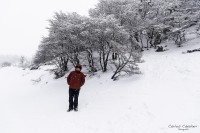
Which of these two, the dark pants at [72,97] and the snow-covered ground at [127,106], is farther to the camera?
the dark pants at [72,97]

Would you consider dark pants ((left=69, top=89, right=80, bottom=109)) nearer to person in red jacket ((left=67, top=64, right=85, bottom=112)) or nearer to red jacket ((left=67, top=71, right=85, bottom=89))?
person in red jacket ((left=67, top=64, right=85, bottom=112))

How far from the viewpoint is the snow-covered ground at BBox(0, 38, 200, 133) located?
725 centimetres

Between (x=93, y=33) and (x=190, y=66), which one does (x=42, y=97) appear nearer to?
(x=93, y=33)

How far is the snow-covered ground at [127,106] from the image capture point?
725 centimetres

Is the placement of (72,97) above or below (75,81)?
below

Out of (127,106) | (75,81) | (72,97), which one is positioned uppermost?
(75,81)

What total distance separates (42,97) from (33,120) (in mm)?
3917

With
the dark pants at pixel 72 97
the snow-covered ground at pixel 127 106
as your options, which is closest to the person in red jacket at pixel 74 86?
the dark pants at pixel 72 97

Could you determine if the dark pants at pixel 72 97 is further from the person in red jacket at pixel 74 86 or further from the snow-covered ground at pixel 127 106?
the snow-covered ground at pixel 127 106

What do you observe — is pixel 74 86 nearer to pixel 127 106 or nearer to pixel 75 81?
pixel 75 81

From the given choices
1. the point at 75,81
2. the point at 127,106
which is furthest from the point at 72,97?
the point at 127,106

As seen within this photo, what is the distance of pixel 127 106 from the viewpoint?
8.50m

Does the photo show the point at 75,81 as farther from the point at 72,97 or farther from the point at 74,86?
the point at 72,97

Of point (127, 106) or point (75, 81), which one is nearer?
point (127, 106)
